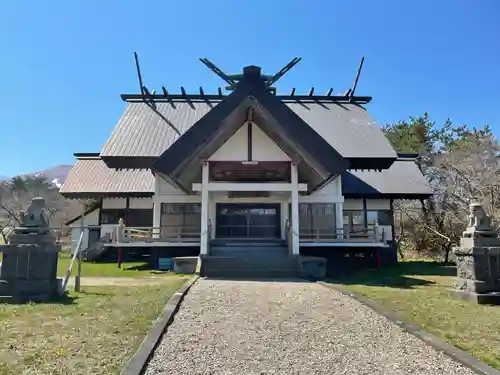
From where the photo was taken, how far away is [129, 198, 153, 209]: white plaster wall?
19703mm

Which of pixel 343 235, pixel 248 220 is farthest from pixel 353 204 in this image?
pixel 248 220

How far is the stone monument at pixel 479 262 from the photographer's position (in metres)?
7.41

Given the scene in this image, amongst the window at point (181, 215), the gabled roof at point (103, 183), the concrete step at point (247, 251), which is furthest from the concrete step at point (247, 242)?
the gabled roof at point (103, 183)

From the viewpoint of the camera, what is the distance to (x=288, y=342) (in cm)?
466

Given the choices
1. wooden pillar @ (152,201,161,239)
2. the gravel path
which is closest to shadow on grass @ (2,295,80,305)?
the gravel path

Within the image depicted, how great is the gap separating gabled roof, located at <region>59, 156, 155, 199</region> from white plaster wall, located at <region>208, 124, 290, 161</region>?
22.0 feet

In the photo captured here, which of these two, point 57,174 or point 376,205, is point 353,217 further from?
point 57,174

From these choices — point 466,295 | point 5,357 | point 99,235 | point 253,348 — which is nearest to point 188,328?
point 253,348

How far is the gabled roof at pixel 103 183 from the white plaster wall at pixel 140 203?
613 mm

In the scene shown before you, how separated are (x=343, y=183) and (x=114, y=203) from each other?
1208 cm

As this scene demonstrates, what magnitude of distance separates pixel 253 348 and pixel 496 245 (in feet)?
19.7

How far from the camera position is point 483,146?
23.6 m

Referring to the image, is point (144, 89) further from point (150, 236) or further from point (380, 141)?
point (380, 141)

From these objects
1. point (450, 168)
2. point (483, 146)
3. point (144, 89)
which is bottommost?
point (450, 168)
